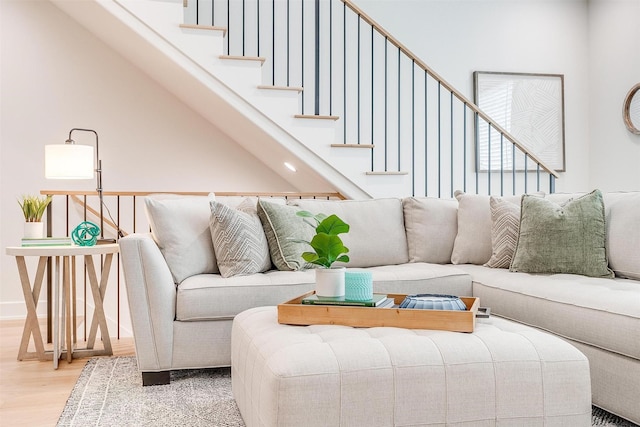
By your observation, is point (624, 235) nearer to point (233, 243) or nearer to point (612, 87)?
point (233, 243)

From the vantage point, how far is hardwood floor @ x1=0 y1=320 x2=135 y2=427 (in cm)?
228

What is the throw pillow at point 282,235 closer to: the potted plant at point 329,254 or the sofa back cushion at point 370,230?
the sofa back cushion at point 370,230

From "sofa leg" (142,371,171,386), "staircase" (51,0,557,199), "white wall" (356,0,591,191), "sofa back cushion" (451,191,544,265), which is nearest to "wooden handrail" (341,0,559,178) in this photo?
"staircase" (51,0,557,199)

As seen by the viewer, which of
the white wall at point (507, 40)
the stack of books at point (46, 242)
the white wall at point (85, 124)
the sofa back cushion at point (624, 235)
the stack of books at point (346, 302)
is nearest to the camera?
the stack of books at point (346, 302)

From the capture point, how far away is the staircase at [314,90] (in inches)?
160

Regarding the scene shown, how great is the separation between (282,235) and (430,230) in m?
0.99

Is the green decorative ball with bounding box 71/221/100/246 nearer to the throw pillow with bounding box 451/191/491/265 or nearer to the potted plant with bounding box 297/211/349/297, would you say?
the potted plant with bounding box 297/211/349/297

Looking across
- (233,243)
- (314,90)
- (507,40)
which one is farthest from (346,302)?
(507,40)

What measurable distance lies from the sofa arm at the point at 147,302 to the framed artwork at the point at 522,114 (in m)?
4.18

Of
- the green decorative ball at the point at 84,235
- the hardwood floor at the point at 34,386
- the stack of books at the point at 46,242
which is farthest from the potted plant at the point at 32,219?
the hardwood floor at the point at 34,386

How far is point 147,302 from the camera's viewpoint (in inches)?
103

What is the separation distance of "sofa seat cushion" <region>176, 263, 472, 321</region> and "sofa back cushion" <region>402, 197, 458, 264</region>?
14.8 inches

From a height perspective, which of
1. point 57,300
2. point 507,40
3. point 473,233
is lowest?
point 57,300

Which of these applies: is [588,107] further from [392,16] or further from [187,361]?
[187,361]
